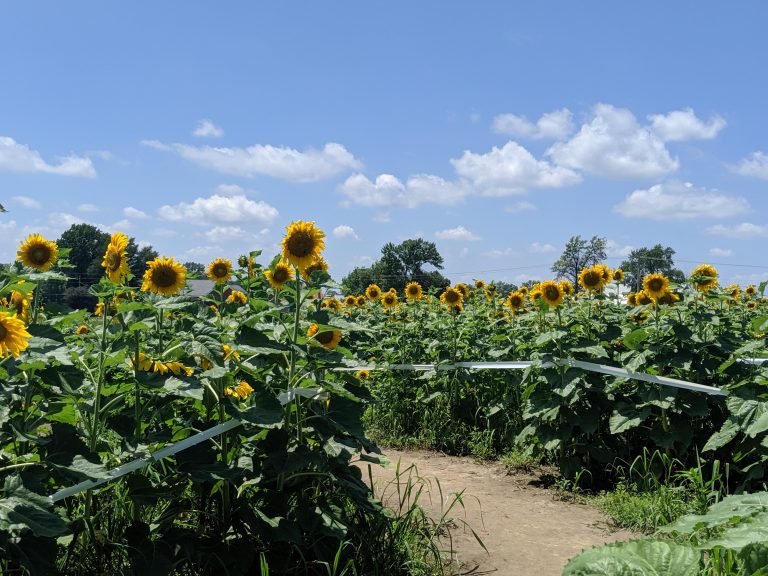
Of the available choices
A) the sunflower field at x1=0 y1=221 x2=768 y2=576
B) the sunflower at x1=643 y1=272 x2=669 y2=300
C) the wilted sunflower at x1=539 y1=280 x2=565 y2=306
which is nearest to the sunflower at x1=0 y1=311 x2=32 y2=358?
the sunflower field at x1=0 y1=221 x2=768 y2=576

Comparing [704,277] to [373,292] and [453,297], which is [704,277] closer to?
[453,297]

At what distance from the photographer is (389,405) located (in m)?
7.84

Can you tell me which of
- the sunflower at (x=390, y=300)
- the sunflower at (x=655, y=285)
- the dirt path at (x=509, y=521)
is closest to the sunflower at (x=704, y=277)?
the sunflower at (x=655, y=285)

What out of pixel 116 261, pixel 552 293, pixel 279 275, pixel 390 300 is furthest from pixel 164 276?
pixel 390 300

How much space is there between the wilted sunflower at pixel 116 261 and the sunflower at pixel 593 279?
4.31 m

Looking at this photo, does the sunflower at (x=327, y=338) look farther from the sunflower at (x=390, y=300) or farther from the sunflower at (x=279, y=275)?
the sunflower at (x=390, y=300)

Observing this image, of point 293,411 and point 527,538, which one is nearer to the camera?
point 293,411

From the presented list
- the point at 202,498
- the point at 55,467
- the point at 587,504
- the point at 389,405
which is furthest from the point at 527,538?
the point at 389,405

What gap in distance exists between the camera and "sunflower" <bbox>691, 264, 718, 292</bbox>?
5.69 meters

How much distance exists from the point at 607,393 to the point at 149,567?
3.92 metres

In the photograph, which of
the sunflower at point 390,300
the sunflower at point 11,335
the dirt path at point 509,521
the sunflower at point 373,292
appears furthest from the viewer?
the sunflower at point 373,292

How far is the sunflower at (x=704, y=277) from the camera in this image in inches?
224

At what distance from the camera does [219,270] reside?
530 cm

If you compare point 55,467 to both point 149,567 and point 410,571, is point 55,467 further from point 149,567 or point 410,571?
point 410,571
